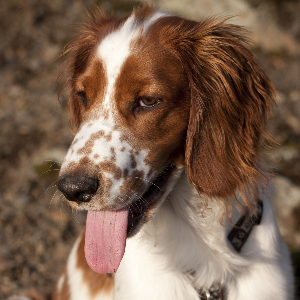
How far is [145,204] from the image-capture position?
6.97 feet

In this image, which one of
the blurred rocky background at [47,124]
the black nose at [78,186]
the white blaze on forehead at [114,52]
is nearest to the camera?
the black nose at [78,186]

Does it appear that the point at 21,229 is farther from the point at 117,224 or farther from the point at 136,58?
the point at 136,58

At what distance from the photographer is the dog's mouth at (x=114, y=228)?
208 centimetres

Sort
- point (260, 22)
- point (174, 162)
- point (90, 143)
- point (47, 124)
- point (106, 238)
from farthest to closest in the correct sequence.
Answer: point (260, 22)
point (47, 124)
point (174, 162)
point (106, 238)
point (90, 143)

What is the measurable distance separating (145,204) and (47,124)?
4269 mm

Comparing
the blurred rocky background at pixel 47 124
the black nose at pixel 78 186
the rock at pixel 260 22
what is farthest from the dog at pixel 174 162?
the rock at pixel 260 22

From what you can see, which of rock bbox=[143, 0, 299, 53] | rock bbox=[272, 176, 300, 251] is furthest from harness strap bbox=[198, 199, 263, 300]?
rock bbox=[143, 0, 299, 53]

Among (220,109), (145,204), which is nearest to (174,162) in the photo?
(145,204)

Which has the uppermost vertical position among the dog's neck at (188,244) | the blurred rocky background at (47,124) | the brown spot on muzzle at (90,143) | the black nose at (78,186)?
the brown spot on muzzle at (90,143)

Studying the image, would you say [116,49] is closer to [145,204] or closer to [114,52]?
[114,52]

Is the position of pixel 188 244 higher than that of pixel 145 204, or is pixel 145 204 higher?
pixel 145 204

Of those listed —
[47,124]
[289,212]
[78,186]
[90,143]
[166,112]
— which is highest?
[166,112]

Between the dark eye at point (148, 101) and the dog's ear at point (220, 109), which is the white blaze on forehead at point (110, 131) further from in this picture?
the dog's ear at point (220, 109)

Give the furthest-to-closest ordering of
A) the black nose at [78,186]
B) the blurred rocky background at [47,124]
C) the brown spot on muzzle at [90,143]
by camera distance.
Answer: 1. the blurred rocky background at [47,124]
2. the brown spot on muzzle at [90,143]
3. the black nose at [78,186]
